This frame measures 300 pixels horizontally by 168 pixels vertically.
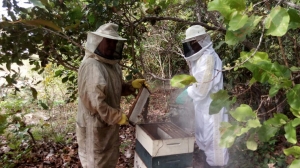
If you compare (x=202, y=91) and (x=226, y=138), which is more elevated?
(x=226, y=138)

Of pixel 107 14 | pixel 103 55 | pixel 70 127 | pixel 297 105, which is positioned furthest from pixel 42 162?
pixel 297 105

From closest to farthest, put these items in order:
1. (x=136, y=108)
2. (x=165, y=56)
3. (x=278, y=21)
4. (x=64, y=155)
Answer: (x=278, y=21) < (x=136, y=108) < (x=64, y=155) < (x=165, y=56)

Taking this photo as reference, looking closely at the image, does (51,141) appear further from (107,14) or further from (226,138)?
(226,138)

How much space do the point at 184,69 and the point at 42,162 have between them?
4.58 metres

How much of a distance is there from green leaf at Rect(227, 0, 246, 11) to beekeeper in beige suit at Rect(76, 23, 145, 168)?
1648 mm

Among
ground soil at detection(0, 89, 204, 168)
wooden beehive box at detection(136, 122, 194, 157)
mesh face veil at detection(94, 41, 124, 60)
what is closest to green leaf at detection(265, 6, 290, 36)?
wooden beehive box at detection(136, 122, 194, 157)

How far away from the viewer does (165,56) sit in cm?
679

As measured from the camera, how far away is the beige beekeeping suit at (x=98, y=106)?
2.34 m

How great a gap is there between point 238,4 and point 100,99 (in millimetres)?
1716

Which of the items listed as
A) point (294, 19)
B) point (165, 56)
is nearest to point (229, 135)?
point (294, 19)

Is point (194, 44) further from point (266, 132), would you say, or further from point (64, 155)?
point (64, 155)

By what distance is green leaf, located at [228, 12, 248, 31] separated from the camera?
0.81m

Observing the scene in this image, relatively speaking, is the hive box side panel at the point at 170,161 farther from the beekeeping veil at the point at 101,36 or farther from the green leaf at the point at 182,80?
the green leaf at the point at 182,80

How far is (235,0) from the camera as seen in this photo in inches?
33.1
